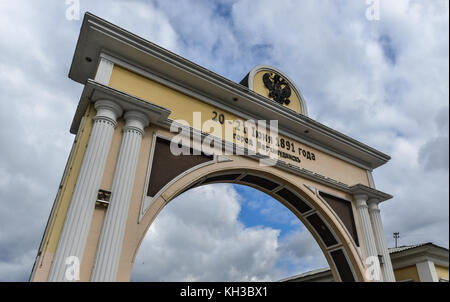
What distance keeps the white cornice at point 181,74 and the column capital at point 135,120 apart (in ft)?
5.16

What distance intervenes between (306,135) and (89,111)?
7159 millimetres

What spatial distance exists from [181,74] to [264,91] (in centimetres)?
329

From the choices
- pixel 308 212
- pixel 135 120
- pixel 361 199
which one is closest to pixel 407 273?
pixel 361 199

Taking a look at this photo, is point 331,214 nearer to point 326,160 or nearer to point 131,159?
point 326,160

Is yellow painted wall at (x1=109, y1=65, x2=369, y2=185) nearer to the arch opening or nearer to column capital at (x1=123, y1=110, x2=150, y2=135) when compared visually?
column capital at (x1=123, y1=110, x2=150, y2=135)

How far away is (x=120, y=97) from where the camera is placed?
7312 millimetres

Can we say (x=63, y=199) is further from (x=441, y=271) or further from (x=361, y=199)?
(x=441, y=271)

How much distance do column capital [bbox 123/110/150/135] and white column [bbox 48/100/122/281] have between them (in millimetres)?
239

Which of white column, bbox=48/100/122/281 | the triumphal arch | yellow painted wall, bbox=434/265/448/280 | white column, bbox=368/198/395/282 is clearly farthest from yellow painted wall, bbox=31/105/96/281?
yellow painted wall, bbox=434/265/448/280

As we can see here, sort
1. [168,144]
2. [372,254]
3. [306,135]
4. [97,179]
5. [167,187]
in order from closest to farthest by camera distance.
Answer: [97,179], [167,187], [168,144], [372,254], [306,135]

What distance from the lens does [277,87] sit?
37.0 feet
